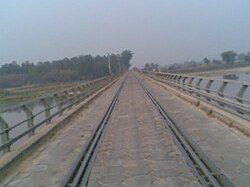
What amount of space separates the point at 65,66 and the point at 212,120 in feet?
603

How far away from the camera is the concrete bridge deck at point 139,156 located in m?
8.34

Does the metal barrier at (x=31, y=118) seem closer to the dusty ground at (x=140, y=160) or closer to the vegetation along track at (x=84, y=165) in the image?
the vegetation along track at (x=84, y=165)

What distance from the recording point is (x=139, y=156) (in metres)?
10.3

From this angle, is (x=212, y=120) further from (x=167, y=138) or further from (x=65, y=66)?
(x=65, y=66)

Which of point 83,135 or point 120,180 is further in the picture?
point 83,135

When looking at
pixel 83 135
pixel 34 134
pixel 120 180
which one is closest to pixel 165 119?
pixel 83 135

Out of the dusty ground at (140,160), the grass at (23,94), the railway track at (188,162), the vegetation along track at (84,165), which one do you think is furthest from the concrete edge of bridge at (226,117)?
the grass at (23,94)

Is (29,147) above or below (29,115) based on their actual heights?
below

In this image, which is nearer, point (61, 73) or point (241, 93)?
point (241, 93)

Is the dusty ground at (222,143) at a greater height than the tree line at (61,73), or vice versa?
the dusty ground at (222,143)

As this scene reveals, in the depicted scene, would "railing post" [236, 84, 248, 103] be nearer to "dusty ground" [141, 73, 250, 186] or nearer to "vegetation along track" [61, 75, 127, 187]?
"dusty ground" [141, 73, 250, 186]

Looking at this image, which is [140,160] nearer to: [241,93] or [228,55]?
[241,93]

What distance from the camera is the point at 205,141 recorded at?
11.7 metres

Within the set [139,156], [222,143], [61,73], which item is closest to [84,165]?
[139,156]
